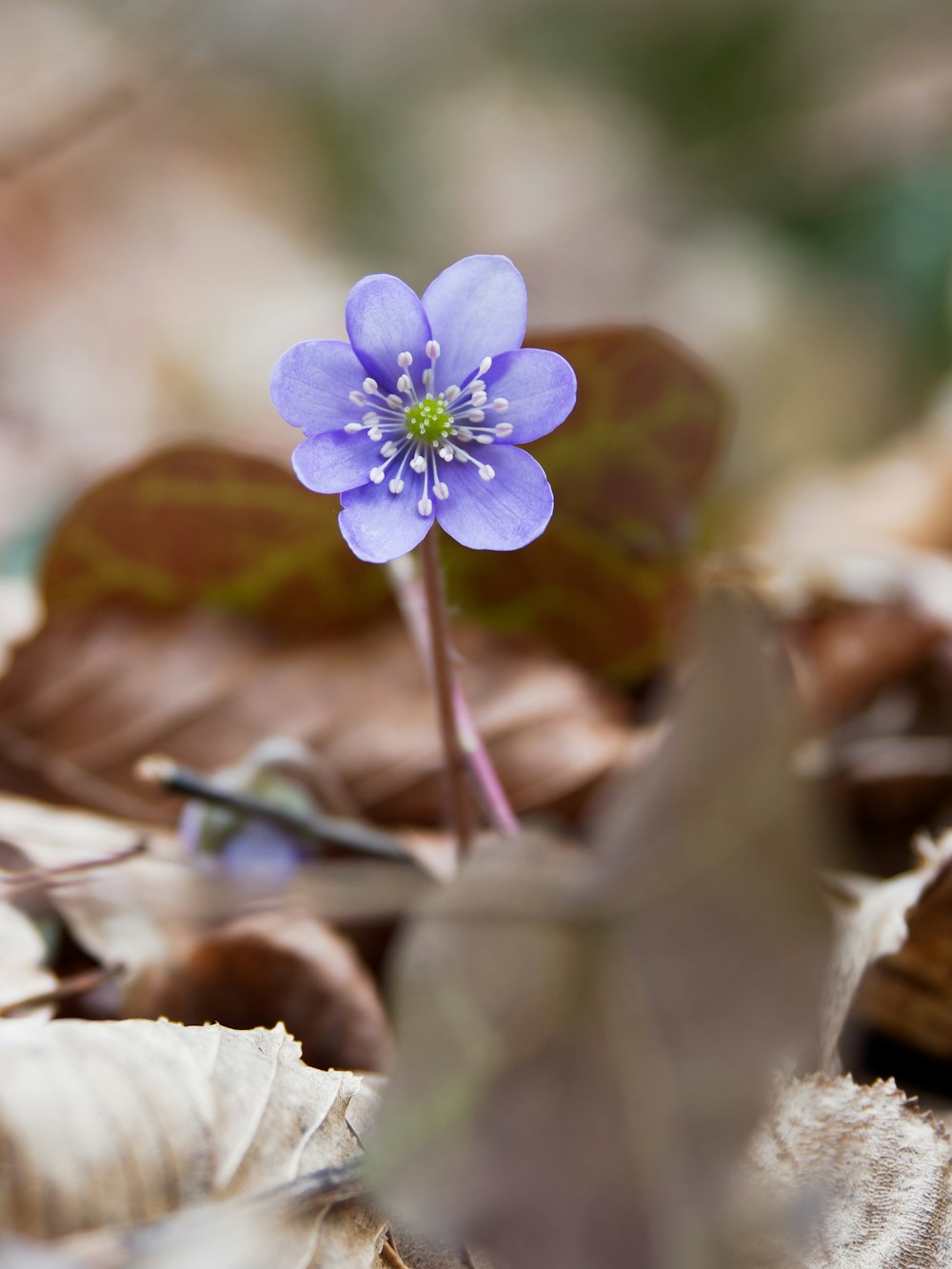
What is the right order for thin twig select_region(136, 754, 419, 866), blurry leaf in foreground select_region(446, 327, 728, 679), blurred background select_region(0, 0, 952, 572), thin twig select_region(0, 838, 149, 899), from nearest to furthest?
thin twig select_region(0, 838, 149, 899), thin twig select_region(136, 754, 419, 866), blurry leaf in foreground select_region(446, 327, 728, 679), blurred background select_region(0, 0, 952, 572)

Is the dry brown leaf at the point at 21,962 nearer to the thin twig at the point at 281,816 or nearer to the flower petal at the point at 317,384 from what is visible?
the thin twig at the point at 281,816

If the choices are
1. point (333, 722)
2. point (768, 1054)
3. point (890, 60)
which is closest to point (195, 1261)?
point (768, 1054)

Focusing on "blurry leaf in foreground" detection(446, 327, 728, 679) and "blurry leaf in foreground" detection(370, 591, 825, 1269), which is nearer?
"blurry leaf in foreground" detection(370, 591, 825, 1269)

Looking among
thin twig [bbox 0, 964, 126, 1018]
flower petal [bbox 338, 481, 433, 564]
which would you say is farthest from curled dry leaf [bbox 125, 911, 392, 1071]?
flower petal [bbox 338, 481, 433, 564]

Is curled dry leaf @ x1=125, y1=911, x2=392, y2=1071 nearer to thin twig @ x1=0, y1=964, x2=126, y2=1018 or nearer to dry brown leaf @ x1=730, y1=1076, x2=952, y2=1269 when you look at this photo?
thin twig @ x1=0, y1=964, x2=126, y2=1018

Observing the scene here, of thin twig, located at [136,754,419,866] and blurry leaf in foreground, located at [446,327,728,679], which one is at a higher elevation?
blurry leaf in foreground, located at [446,327,728,679]

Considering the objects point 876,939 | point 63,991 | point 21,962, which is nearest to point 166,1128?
point 63,991
